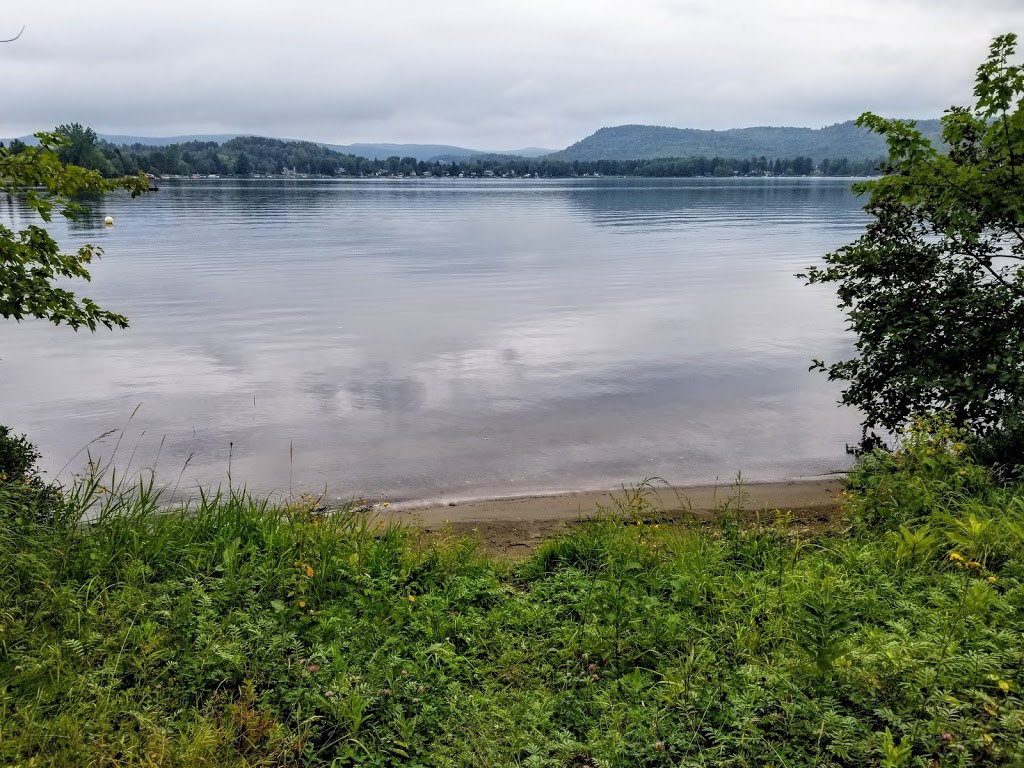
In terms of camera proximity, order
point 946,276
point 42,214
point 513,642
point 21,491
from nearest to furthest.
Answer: point 513,642 < point 42,214 < point 21,491 < point 946,276

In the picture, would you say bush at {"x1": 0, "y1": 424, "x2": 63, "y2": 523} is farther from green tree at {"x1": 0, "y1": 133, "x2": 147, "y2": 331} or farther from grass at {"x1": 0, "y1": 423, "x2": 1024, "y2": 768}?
green tree at {"x1": 0, "y1": 133, "x2": 147, "y2": 331}

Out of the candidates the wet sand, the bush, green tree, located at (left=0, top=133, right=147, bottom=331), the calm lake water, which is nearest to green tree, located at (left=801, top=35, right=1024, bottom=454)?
the wet sand

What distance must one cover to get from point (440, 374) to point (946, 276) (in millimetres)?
8978

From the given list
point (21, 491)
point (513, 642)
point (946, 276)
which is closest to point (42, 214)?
point (21, 491)

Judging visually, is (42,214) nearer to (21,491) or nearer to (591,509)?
(21,491)

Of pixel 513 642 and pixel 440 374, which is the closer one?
pixel 513 642

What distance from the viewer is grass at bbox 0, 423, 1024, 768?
3914 millimetres

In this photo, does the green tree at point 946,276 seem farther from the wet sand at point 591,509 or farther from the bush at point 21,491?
the bush at point 21,491

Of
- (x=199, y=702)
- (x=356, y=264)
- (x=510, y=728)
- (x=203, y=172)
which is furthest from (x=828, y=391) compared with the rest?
(x=203, y=172)

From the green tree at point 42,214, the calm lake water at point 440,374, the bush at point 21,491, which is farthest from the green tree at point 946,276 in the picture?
the bush at point 21,491

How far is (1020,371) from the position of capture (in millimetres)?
7426

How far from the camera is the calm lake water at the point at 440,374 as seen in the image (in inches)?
414

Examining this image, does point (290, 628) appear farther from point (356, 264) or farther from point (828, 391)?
point (356, 264)

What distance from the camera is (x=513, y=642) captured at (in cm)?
516
